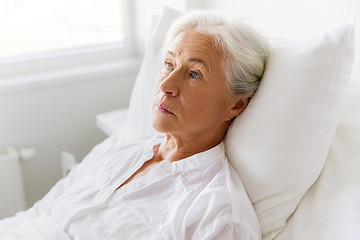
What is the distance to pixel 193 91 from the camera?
114cm

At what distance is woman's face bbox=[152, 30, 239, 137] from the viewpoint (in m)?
1.13

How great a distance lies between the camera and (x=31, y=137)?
2023mm

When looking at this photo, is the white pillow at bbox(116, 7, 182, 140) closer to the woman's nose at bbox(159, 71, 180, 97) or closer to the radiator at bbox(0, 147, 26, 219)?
the woman's nose at bbox(159, 71, 180, 97)

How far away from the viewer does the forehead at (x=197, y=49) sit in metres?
1.12

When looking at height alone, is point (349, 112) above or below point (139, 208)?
above

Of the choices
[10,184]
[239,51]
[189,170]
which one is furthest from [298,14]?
[10,184]

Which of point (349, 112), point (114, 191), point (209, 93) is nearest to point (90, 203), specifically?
point (114, 191)

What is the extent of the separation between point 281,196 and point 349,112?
0.29m

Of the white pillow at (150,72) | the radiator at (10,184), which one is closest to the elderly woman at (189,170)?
the white pillow at (150,72)

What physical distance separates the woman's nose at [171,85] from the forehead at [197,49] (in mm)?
60

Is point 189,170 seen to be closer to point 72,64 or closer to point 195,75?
point 195,75

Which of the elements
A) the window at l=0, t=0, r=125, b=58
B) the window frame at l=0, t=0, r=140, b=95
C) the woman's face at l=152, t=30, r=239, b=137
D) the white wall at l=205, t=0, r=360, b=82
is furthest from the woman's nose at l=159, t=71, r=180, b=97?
the window at l=0, t=0, r=125, b=58

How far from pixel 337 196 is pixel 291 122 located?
0.20 m

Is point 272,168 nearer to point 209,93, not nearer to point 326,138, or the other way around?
point 326,138
